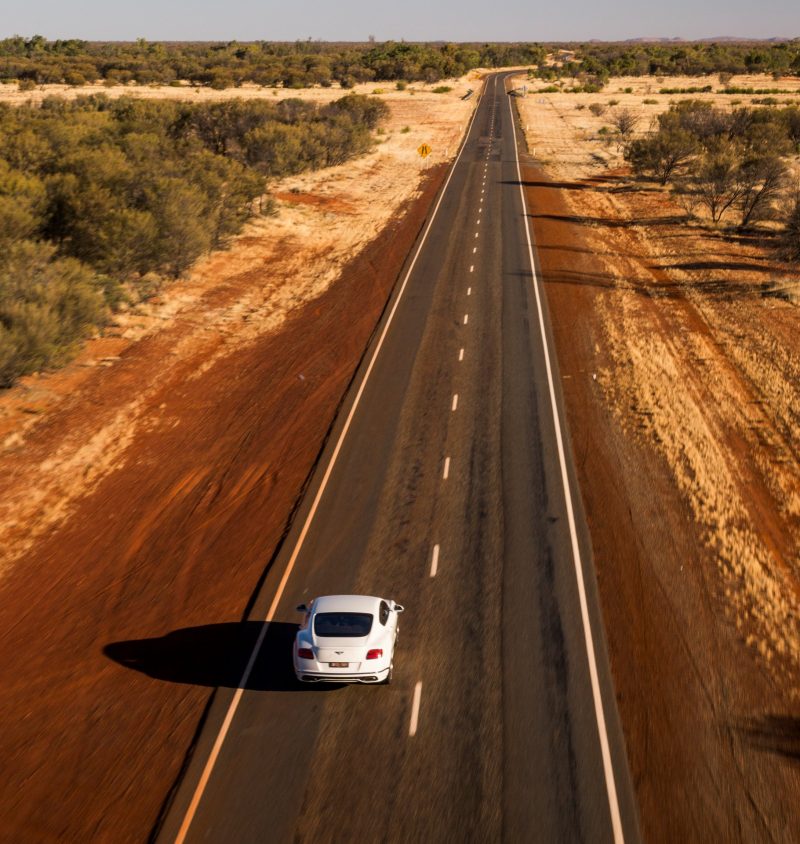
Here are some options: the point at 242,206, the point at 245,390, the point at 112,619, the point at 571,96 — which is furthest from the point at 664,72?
the point at 112,619

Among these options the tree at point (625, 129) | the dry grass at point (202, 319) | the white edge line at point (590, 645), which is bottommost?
the white edge line at point (590, 645)

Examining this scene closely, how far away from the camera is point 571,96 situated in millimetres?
127062

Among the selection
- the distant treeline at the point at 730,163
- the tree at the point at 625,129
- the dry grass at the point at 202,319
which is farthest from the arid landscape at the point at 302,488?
the tree at the point at 625,129

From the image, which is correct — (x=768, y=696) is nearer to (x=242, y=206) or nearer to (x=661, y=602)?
(x=661, y=602)

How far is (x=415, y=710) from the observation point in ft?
41.3

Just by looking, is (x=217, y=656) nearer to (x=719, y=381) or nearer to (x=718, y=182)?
(x=719, y=381)

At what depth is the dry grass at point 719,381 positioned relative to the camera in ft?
53.7

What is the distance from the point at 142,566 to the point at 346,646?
656 cm

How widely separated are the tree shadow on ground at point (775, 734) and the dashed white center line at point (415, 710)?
557 cm

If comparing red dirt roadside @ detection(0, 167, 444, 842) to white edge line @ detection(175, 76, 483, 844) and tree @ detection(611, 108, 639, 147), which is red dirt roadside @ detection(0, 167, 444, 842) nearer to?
white edge line @ detection(175, 76, 483, 844)

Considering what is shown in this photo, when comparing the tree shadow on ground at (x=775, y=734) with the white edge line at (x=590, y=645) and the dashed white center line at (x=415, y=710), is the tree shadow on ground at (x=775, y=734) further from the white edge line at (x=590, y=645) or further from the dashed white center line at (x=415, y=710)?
the dashed white center line at (x=415, y=710)

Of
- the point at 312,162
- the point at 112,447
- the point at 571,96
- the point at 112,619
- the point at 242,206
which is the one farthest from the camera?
the point at 571,96

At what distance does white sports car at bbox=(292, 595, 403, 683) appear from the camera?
1271 centimetres

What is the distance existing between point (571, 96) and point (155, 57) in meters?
102
